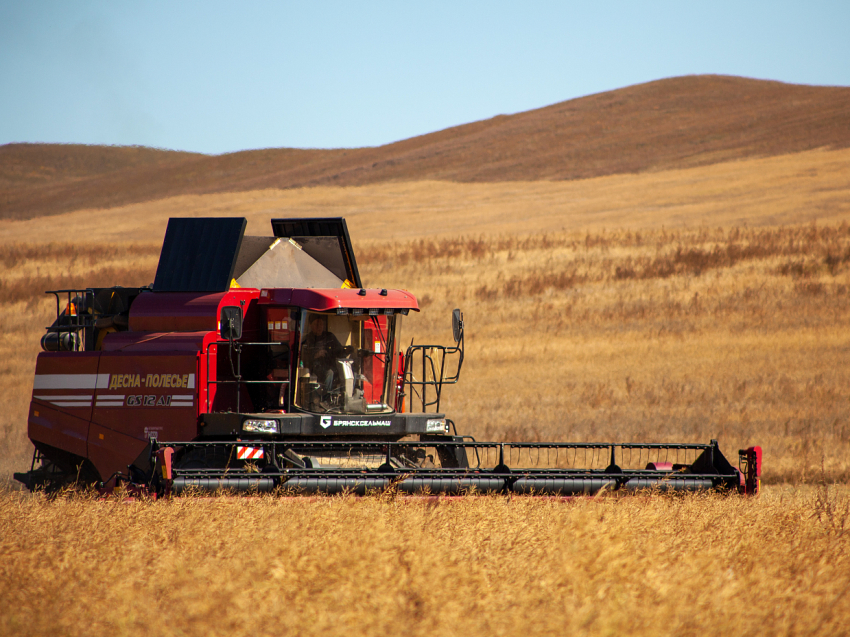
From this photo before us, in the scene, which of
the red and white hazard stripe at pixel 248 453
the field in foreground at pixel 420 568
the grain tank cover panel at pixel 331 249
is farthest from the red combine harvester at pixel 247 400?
the grain tank cover panel at pixel 331 249

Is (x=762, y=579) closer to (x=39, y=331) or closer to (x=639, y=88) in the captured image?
(x=39, y=331)

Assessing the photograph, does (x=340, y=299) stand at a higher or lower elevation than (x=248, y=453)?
higher

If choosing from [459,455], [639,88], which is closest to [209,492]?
[459,455]

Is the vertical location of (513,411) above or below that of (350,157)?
below

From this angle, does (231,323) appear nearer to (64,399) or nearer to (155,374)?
(155,374)

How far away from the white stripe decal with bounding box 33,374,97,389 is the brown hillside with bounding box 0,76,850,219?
128 ft

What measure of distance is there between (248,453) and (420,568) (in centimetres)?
380

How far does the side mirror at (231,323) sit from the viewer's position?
29.2 feet

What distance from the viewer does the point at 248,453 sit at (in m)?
9.23

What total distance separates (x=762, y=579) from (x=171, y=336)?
22.1 feet

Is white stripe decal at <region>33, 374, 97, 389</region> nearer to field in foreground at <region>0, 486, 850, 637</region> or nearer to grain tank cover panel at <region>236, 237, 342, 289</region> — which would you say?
grain tank cover panel at <region>236, 237, 342, 289</region>

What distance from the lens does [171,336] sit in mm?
9977

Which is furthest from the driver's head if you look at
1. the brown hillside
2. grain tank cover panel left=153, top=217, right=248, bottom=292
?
the brown hillside

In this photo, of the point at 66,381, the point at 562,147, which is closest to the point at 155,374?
the point at 66,381
